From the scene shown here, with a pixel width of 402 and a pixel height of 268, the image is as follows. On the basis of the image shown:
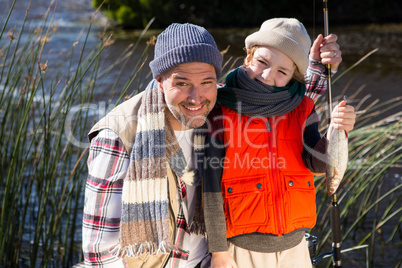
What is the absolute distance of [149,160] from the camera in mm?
1708

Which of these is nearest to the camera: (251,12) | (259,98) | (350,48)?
(259,98)

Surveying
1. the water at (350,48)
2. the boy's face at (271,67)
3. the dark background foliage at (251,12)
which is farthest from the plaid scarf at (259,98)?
the dark background foliage at (251,12)

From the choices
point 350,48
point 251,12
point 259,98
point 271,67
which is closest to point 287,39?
point 271,67

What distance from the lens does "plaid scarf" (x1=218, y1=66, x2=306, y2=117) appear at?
182 cm

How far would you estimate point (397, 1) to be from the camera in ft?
39.7

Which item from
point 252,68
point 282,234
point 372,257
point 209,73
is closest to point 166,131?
point 209,73

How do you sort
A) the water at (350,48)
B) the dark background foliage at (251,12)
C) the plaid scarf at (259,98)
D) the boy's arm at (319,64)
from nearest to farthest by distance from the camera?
1. the plaid scarf at (259,98)
2. the boy's arm at (319,64)
3. the water at (350,48)
4. the dark background foliage at (251,12)

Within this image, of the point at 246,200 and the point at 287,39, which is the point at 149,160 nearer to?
the point at 246,200

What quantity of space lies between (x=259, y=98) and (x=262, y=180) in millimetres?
277

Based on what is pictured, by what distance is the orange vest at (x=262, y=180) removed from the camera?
5.98 feet

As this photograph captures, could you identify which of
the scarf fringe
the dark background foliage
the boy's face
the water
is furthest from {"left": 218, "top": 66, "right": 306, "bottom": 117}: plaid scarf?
the dark background foliage

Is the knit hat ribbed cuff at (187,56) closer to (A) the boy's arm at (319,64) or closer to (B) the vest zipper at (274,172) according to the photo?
(B) the vest zipper at (274,172)

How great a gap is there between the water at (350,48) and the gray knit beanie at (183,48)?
2.47 metres

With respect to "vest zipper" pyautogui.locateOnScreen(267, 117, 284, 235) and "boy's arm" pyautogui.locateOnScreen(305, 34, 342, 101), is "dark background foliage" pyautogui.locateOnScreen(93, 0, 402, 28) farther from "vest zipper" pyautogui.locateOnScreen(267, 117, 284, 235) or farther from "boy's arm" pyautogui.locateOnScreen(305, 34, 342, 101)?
"vest zipper" pyautogui.locateOnScreen(267, 117, 284, 235)
